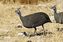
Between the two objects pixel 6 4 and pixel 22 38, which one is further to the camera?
pixel 6 4

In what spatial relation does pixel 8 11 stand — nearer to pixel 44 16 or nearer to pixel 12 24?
pixel 12 24

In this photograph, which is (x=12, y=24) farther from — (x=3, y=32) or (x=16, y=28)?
(x=3, y=32)

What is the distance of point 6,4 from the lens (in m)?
15.0

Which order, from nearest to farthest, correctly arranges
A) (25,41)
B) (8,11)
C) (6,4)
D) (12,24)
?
(25,41) → (12,24) → (8,11) → (6,4)

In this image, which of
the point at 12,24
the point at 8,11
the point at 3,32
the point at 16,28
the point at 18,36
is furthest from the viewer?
the point at 8,11

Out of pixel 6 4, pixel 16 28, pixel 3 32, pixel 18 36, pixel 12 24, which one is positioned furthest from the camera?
pixel 6 4

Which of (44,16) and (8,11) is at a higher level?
(44,16)

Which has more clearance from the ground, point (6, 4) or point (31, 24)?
point (31, 24)

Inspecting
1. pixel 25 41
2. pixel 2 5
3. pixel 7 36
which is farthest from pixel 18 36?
pixel 2 5

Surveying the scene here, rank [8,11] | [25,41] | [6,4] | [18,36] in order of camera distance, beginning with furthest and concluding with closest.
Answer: [6,4]
[8,11]
[18,36]
[25,41]

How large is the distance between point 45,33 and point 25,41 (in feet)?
3.94

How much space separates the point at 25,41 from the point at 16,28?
7.29 feet

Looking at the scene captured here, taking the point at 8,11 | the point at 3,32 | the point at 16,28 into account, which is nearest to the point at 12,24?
the point at 16,28

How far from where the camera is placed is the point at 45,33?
29.8 feet
